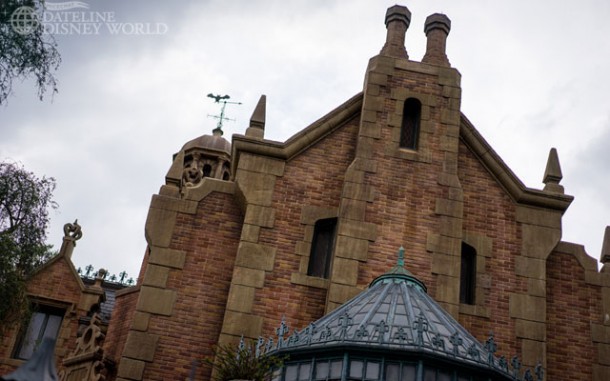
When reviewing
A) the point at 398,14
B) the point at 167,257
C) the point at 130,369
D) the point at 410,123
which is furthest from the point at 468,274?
the point at 130,369

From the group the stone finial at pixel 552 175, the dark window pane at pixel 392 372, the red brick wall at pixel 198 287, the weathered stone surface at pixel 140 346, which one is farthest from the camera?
the stone finial at pixel 552 175

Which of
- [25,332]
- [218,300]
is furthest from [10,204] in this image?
[25,332]

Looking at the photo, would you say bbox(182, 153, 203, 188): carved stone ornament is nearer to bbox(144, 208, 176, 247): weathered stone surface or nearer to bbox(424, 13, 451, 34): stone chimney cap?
bbox(144, 208, 176, 247): weathered stone surface

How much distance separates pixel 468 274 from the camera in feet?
58.5

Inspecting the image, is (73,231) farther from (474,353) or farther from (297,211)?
(474,353)

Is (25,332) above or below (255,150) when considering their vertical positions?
below

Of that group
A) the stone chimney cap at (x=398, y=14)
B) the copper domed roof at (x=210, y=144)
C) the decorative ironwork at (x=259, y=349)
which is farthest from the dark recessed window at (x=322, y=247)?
the copper domed roof at (x=210, y=144)

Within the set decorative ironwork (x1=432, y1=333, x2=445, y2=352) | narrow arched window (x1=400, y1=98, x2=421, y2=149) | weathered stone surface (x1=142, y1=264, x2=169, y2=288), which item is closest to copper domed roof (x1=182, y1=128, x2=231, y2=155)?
narrow arched window (x1=400, y1=98, x2=421, y2=149)

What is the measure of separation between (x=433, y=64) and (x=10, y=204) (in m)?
10.3

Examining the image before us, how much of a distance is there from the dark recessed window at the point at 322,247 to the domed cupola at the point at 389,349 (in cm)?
389

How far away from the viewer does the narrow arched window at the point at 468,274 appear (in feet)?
57.4

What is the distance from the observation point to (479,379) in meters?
12.2

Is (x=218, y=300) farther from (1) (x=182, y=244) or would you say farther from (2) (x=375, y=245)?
(2) (x=375, y=245)

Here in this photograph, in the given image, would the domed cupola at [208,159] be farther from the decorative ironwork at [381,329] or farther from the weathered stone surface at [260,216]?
the decorative ironwork at [381,329]
